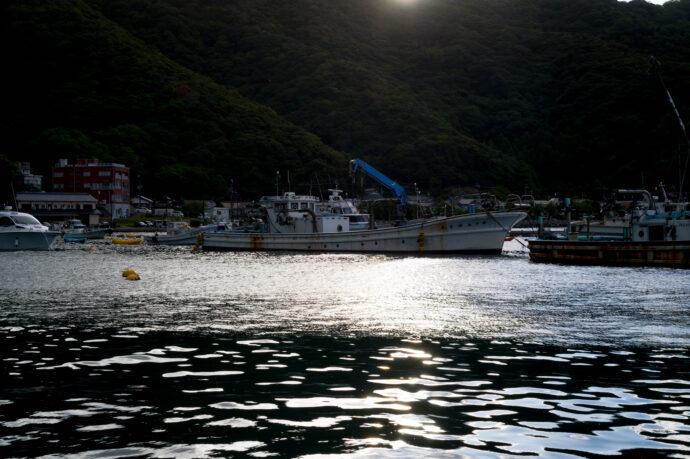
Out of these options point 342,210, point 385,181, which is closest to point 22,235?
point 342,210

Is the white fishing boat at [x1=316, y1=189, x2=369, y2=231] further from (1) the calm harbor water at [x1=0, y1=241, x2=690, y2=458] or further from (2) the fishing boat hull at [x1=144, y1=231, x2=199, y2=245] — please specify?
(1) the calm harbor water at [x1=0, y1=241, x2=690, y2=458]

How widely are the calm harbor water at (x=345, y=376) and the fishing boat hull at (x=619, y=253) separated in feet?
60.4

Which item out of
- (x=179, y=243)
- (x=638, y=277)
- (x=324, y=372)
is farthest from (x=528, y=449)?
(x=179, y=243)

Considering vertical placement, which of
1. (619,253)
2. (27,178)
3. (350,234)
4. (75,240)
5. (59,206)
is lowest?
(619,253)

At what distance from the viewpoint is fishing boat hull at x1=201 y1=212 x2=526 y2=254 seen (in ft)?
189

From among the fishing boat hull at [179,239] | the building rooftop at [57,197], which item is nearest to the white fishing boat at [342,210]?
the fishing boat hull at [179,239]

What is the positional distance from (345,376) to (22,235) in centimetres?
6269

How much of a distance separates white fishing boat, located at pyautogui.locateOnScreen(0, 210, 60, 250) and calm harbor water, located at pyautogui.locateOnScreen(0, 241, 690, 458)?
144 feet

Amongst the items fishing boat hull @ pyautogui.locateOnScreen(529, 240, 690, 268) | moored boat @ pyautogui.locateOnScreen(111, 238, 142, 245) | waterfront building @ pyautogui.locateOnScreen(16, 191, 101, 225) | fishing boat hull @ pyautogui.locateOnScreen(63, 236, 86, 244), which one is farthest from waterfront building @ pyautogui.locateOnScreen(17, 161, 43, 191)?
fishing boat hull @ pyautogui.locateOnScreen(529, 240, 690, 268)

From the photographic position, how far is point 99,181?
480ft

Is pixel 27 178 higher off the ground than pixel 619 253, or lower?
higher

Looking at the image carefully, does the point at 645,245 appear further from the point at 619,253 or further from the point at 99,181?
the point at 99,181

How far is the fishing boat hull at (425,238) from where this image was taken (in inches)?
2263

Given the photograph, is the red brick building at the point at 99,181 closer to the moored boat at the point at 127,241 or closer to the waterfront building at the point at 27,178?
the waterfront building at the point at 27,178
